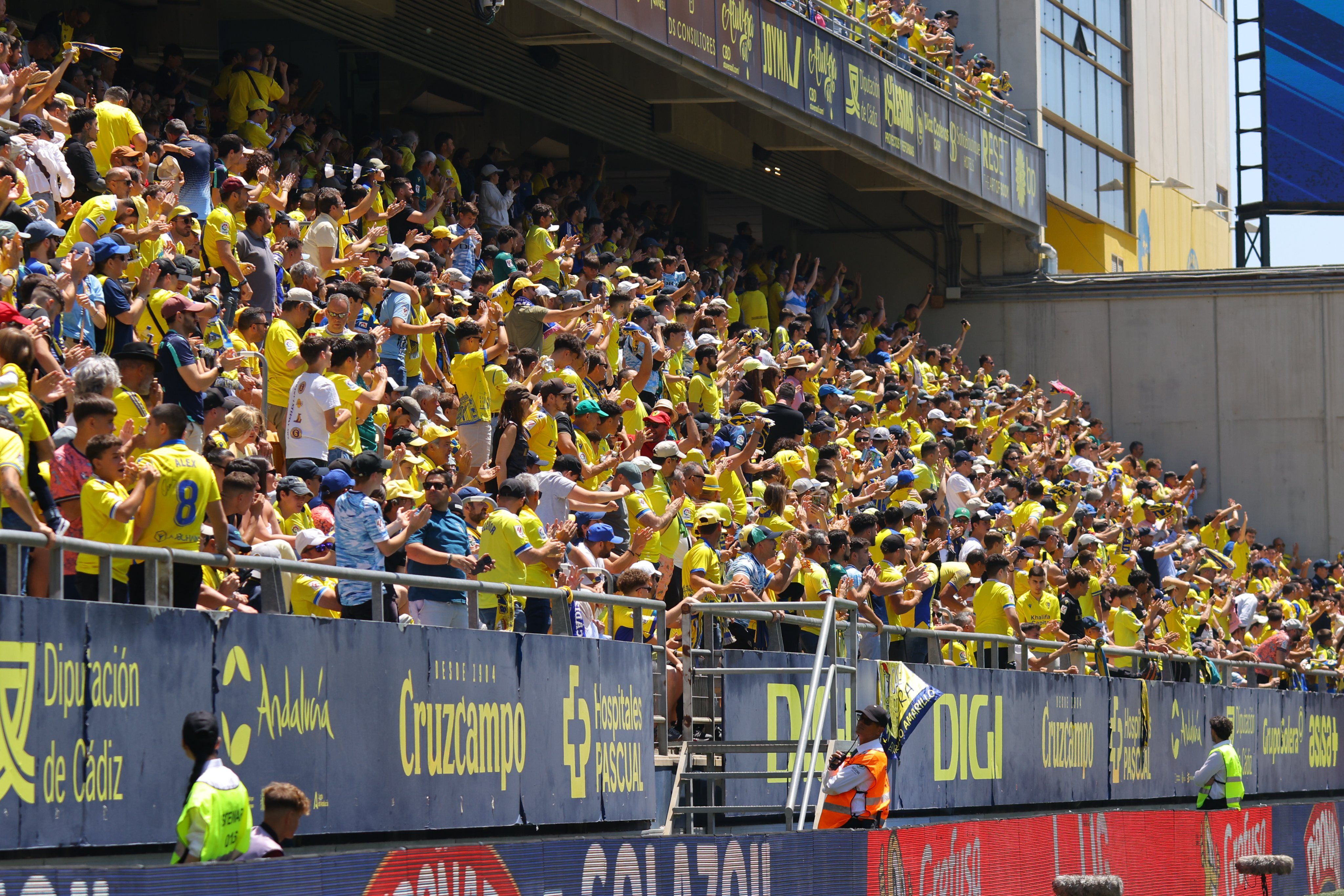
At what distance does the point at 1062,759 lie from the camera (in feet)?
54.3

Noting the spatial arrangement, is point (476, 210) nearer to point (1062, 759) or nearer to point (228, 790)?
point (1062, 759)

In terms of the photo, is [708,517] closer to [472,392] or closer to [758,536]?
[758,536]

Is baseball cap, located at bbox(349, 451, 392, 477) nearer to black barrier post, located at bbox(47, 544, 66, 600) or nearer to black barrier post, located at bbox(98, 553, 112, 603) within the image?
black barrier post, located at bbox(98, 553, 112, 603)

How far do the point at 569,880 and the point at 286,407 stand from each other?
188 inches

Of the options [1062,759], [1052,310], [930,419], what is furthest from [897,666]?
[1052,310]

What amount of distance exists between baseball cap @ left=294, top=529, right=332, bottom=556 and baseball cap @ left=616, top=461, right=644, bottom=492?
332 centimetres

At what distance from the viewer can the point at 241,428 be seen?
10.0 metres

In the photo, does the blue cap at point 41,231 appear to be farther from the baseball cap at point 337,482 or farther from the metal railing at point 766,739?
the metal railing at point 766,739

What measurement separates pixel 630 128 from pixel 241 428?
1827 centimetres

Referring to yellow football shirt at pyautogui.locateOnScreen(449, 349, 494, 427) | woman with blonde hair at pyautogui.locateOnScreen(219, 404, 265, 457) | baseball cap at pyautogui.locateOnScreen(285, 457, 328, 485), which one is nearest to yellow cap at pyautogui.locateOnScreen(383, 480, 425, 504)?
baseball cap at pyautogui.locateOnScreen(285, 457, 328, 485)

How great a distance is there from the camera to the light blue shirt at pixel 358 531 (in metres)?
9.38

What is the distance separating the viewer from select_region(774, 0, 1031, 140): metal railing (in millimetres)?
27391

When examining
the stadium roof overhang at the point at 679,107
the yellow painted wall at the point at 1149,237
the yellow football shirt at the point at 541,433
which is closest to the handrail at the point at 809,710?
the yellow football shirt at the point at 541,433

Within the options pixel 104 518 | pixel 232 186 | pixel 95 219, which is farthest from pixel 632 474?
pixel 104 518
